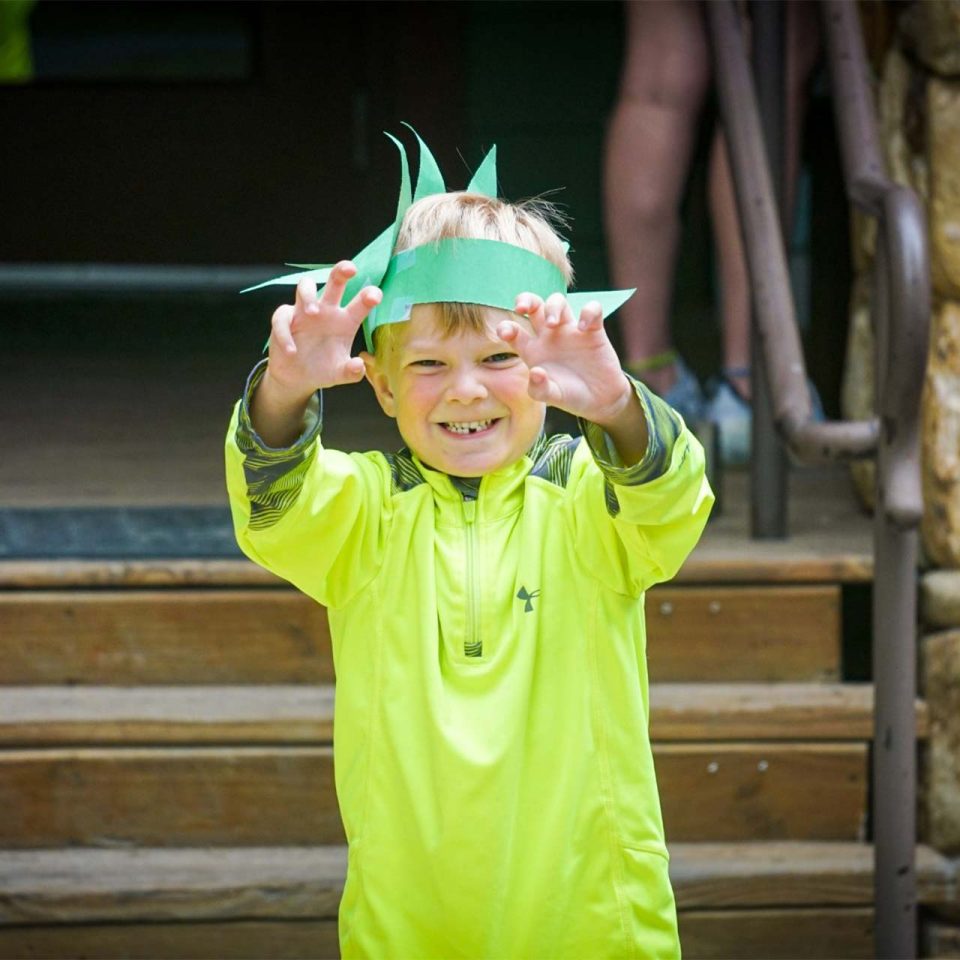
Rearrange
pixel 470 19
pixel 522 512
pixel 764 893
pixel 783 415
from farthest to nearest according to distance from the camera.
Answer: pixel 470 19 → pixel 764 893 → pixel 783 415 → pixel 522 512

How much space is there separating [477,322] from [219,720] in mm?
1277

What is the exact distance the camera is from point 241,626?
116 inches

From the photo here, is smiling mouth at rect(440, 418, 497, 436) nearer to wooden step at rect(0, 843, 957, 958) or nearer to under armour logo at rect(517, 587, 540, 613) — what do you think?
under armour logo at rect(517, 587, 540, 613)

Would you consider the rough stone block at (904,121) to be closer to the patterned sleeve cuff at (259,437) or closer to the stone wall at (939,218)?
the stone wall at (939,218)

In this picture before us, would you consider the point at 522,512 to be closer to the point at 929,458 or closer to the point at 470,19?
the point at 929,458

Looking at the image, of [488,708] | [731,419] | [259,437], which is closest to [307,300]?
[259,437]

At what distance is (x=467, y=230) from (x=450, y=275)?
65mm

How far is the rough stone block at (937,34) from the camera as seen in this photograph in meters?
2.75

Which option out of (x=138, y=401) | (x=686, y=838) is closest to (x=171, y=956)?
(x=686, y=838)

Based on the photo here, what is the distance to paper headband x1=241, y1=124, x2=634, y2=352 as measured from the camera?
1.70 meters

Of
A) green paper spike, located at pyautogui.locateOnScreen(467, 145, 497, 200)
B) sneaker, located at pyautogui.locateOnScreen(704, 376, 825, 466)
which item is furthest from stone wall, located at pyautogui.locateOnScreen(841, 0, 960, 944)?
green paper spike, located at pyautogui.locateOnScreen(467, 145, 497, 200)

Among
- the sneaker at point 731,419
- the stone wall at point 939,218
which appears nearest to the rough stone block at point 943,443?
the stone wall at point 939,218

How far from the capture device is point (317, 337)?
62.5 inches

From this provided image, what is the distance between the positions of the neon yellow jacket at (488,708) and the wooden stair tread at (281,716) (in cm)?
96
